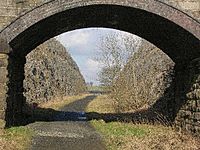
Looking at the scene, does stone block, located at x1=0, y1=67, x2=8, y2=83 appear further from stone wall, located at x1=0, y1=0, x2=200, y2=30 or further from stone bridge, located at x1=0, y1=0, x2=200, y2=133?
stone wall, located at x1=0, y1=0, x2=200, y2=30

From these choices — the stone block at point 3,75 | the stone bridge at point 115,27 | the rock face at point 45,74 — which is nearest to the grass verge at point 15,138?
the stone bridge at point 115,27

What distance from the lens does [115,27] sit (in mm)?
15812

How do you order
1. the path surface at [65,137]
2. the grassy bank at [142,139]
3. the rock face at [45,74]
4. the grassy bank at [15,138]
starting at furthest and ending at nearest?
1. the rock face at [45,74]
2. the path surface at [65,137]
3. the grassy bank at [142,139]
4. the grassy bank at [15,138]

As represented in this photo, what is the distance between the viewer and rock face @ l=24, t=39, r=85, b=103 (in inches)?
1083

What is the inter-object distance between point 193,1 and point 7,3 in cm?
560

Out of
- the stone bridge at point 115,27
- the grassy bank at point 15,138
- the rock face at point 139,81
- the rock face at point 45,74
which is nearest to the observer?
the grassy bank at point 15,138

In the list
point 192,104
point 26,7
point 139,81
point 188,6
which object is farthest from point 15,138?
point 139,81

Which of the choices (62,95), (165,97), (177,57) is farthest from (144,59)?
(62,95)

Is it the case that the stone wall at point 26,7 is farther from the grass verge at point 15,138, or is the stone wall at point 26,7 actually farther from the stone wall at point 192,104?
the grass verge at point 15,138

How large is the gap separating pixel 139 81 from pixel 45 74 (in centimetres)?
1089

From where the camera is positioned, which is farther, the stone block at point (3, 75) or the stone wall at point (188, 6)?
the stone block at point (3, 75)

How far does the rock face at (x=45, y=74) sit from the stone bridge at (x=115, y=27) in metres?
11.0

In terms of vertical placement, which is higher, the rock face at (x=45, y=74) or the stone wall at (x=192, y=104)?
the rock face at (x=45, y=74)

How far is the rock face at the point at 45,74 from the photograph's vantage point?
27516 mm
